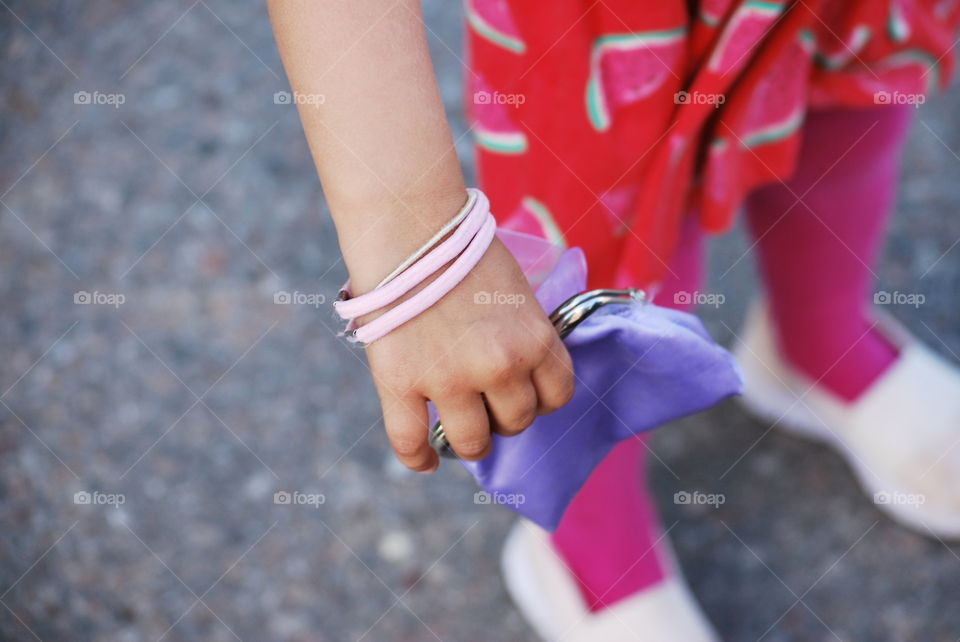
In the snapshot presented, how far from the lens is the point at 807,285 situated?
1.00 m

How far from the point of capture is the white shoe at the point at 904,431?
1048 mm

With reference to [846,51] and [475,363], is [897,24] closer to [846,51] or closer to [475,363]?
[846,51]

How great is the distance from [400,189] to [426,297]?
7cm

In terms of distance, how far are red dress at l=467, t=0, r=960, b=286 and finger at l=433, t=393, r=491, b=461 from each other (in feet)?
0.79

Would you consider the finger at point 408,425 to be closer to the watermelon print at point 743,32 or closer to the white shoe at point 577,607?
the watermelon print at point 743,32

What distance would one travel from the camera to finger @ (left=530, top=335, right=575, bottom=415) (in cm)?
51

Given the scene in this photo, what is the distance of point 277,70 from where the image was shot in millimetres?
1631

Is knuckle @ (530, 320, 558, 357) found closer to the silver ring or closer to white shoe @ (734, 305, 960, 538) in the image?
the silver ring

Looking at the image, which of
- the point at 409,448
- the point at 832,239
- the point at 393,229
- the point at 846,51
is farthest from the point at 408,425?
the point at 832,239

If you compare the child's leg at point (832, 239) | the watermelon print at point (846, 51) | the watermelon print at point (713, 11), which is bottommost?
the child's leg at point (832, 239)

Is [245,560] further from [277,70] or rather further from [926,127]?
[926,127]

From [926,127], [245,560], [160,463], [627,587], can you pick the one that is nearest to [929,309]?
[926,127]

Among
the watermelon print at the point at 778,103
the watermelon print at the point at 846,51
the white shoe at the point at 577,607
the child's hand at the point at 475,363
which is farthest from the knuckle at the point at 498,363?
the white shoe at the point at 577,607

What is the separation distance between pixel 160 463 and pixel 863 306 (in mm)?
1037
